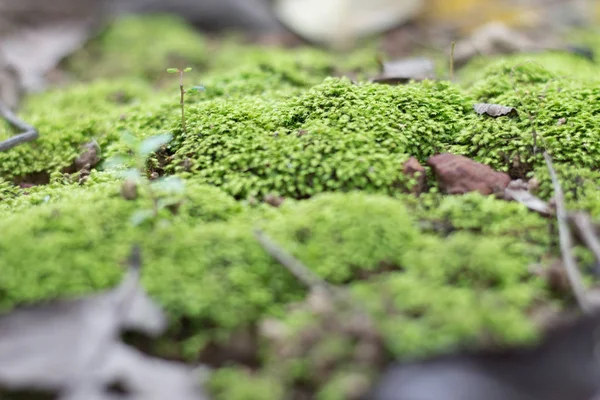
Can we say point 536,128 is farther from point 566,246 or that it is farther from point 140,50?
point 140,50

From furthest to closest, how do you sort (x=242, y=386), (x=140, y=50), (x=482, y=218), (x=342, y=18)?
(x=342, y=18), (x=140, y=50), (x=482, y=218), (x=242, y=386)

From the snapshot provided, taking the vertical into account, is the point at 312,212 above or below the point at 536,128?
below

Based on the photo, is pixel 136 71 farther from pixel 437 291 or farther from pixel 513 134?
pixel 437 291

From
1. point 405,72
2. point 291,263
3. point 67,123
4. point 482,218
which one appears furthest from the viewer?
point 405,72

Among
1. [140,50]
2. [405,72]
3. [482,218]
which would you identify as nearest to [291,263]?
[482,218]

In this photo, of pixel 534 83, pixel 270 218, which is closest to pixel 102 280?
pixel 270 218

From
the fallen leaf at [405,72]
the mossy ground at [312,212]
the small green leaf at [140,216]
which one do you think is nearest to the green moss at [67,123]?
the mossy ground at [312,212]

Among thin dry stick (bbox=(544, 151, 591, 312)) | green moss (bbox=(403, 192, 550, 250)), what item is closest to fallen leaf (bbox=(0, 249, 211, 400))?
green moss (bbox=(403, 192, 550, 250))
